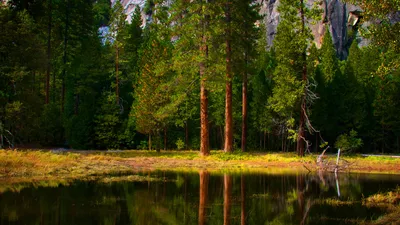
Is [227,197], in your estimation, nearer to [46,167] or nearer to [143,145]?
[46,167]

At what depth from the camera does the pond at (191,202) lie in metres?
8.91

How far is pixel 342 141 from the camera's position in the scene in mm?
38406

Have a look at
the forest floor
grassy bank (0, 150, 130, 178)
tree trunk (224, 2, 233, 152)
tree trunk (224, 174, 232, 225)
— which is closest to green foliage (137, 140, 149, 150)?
the forest floor

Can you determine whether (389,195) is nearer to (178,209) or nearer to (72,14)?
(178,209)

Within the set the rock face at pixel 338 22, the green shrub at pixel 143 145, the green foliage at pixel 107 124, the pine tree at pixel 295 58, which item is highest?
the rock face at pixel 338 22

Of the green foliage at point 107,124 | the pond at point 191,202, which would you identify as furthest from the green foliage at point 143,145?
the pond at point 191,202

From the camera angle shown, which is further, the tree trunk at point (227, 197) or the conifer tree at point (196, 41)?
the conifer tree at point (196, 41)

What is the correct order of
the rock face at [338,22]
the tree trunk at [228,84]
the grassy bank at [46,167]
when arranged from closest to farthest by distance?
the grassy bank at [46,167], the tree trunk at [228,84], the rock face at [338,22]

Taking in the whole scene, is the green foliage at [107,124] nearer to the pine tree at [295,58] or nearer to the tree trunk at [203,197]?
the pine tree at [295,58]

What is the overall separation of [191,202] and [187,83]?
1957cm

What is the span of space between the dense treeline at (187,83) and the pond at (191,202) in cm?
623

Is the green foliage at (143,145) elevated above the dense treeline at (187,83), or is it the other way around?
the dense treeline at (187,83)

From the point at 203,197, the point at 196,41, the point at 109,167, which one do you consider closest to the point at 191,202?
the point at 203,197

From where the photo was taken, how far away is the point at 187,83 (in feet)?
98.6
